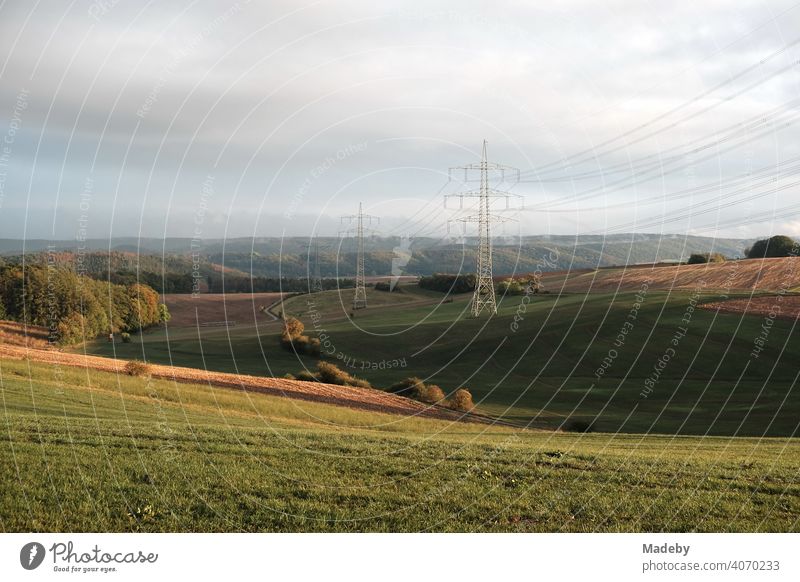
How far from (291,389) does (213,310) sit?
77.3 meters

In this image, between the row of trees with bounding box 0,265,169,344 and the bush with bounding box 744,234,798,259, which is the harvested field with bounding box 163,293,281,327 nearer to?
the row of trees with bounding box 0,265,169,344

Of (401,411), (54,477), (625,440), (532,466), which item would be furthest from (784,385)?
(54,477)

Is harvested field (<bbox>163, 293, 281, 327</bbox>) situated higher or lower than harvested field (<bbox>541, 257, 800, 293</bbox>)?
lower

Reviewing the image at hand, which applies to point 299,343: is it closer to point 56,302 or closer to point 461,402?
point 56,302

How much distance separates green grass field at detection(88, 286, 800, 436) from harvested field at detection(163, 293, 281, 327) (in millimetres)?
5390

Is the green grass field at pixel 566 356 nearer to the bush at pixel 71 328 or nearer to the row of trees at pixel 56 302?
the bush at pixel 71 328

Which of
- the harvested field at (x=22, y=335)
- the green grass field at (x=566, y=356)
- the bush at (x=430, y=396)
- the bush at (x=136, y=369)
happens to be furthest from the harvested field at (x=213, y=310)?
the bush at (x=136, y=369)

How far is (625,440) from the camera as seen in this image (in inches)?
1484

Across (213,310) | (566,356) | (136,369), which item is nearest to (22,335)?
(136,369)

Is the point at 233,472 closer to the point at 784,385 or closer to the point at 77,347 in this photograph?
the point at 784,385

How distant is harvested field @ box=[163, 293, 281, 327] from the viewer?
383 feet

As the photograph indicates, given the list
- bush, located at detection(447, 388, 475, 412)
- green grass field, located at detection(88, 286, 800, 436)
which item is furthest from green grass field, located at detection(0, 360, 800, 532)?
bush, located at detection(447, 388, 475, 412)

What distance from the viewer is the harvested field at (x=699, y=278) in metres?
93.3
